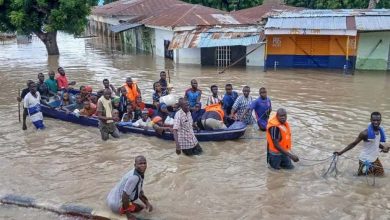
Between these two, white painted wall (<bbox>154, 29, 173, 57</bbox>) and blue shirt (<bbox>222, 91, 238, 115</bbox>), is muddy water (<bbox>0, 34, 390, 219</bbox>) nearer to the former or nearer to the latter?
blue shirt (<bbox>222, 91, 238, 115</bbox>)

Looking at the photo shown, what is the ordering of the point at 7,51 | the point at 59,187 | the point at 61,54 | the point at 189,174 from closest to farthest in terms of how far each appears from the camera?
the point at 59,187 < the point at 189,174 < the point at 61,54 < the point at 7,51

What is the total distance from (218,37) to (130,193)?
56.1 feet

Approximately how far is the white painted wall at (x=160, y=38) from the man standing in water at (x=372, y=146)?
1926 centimetres

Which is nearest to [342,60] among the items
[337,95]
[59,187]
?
[337,95]

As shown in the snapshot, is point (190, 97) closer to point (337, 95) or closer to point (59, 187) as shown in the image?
point (59, 187)

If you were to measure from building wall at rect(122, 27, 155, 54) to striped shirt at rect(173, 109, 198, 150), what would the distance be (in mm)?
21420

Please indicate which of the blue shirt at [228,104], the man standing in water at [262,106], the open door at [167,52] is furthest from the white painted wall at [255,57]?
the man standing in water at [262,106]

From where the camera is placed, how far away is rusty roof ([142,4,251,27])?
82.1ft

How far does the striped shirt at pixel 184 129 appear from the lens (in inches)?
362

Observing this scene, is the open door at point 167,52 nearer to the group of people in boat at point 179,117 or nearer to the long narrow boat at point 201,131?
the group of people in boat at point 179,117

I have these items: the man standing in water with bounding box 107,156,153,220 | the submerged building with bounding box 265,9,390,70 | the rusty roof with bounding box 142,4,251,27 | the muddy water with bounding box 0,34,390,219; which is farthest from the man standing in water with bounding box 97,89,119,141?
the rusty roof with bounding box 142,4,251,27

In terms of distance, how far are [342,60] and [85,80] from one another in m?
13.2

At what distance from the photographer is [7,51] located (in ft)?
115

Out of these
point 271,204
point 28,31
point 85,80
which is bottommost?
point 271,204
